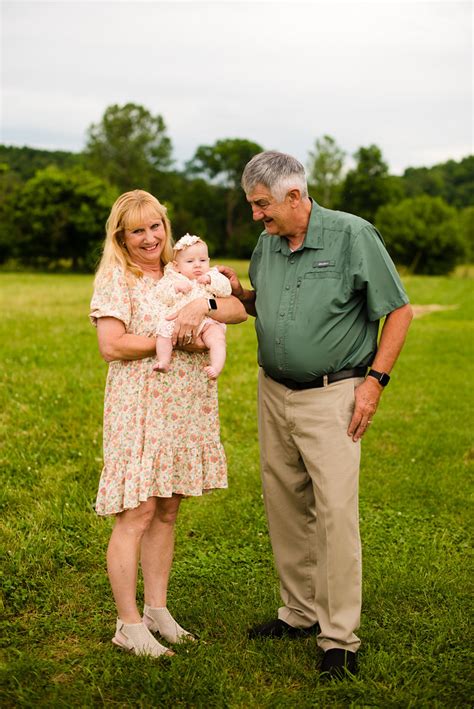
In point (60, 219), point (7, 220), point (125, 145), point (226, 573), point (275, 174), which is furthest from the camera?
point (125, 145)

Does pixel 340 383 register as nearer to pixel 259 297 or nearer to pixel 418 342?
pixel 259 297

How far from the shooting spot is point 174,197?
68.2 metres

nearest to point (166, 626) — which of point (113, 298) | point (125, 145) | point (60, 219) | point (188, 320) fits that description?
point (188, 320)

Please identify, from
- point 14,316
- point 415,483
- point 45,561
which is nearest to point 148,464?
point 45,561

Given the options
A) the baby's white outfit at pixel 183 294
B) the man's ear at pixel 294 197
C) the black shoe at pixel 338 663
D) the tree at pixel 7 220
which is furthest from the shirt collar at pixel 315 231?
the tree at pixel 7 220

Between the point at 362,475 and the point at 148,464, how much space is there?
3869mm

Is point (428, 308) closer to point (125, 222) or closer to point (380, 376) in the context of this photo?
point (380, 376)

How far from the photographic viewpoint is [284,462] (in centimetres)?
422

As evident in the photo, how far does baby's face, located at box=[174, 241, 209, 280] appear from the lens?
399cm

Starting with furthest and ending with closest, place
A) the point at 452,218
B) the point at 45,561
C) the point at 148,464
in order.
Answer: the point at 452,218 < the point at 45,561 < the point at 148,464

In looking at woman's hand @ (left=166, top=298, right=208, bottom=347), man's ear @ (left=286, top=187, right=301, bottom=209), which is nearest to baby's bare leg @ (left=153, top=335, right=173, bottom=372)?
woman's hand @ (left=166, top=298, right=208, bottom=347)

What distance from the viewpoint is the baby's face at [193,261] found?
3.99m

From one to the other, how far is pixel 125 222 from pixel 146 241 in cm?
14

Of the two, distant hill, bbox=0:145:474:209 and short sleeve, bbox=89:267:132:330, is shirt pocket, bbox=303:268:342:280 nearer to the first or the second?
short sleeve, bbox=89:267:132:330
